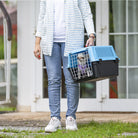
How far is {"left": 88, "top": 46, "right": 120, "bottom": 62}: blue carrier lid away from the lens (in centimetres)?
279

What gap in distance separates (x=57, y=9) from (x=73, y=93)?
2.23 ft

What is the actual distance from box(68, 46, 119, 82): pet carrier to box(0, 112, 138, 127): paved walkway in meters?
0.76

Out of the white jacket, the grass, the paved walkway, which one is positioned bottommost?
the paved walkway

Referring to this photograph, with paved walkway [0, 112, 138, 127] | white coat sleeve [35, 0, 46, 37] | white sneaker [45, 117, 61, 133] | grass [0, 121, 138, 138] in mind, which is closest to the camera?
grass [0, 121, 138, 138]

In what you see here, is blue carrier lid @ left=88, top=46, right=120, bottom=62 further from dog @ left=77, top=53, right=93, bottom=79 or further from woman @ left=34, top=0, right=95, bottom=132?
woman @ left=34, top=0, right=95, bottom=132

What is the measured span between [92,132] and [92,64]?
525 mm

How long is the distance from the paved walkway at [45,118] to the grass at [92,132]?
0.37m

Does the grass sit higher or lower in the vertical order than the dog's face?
lower

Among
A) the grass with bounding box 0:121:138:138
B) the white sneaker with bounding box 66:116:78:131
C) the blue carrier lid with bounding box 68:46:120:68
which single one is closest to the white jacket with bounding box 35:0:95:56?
the blue carrier lid with bounding box 68:46:120:68

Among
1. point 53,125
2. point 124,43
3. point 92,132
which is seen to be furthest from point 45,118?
point 124,43

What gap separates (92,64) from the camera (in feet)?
9.16

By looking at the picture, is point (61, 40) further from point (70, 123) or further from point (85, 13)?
point (70, 123)

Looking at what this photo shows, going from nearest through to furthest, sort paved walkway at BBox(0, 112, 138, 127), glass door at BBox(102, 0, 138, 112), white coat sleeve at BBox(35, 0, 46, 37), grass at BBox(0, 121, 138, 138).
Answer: grass at BBox(0, 121, 138, 138), white coat sleeve at BBox(35, 0, 46, 37), paved walkway at BBox(0, 112, 138, 127), glass door at BBox(102, 0, 138, 112)

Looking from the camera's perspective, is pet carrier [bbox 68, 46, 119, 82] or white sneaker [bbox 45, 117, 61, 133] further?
white sneaker [bbox 45, 117, 61, 133]
